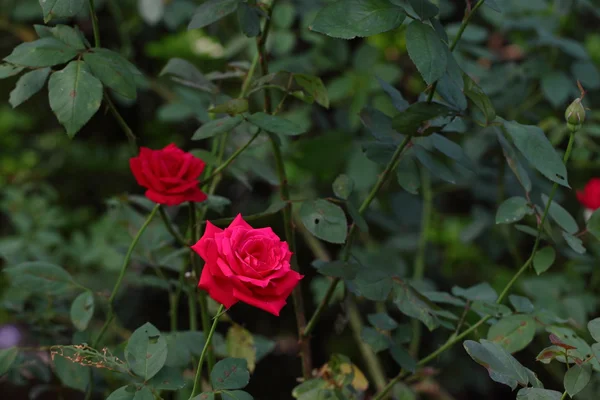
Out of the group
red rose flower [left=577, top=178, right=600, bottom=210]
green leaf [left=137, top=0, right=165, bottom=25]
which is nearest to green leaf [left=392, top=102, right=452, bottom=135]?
red rose flower [left=577, top=178, right=600, bottom=210]

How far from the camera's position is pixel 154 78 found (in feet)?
7.83

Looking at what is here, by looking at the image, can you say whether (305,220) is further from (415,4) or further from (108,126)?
(108,126)

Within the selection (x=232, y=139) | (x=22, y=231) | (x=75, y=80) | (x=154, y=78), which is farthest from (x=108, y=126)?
(x=75, y=80)

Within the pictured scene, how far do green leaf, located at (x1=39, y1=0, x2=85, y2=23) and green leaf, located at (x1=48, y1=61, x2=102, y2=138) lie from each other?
60mm

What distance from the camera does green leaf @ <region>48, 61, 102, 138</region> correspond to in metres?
0.80

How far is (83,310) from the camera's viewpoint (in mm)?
1020

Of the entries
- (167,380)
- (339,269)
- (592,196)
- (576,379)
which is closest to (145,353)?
(167,380)

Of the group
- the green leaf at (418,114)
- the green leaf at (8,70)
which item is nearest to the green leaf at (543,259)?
the green leaf at (418,114)

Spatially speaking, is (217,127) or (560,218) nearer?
(217,127)

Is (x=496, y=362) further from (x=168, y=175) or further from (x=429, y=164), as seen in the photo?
(x=168, y=175)

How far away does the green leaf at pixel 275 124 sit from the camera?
33.6 inches

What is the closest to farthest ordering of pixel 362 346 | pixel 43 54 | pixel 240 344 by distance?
pixel 43 54
pixel 240 344
pixel 362 346

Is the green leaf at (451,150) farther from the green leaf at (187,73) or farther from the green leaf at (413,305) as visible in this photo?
the green leaf at (187,73)

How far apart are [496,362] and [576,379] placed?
10 cm
